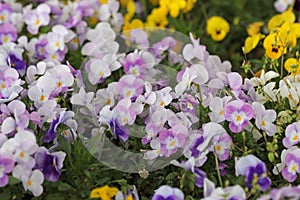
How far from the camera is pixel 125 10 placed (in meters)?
2.60

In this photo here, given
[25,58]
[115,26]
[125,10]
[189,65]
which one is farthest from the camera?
[125,10]

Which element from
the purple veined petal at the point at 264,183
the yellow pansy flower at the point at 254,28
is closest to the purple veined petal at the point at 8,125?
the purple veined petal at the point at 264,183

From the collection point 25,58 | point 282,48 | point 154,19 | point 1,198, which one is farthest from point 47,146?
point 154,19

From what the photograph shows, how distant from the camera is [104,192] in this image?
149 cm

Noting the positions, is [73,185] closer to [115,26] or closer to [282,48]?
[282,48]

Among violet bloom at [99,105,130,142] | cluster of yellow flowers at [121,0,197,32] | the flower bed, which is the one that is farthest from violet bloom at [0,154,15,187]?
cluster of yellow flowers at [121,0,197,32]

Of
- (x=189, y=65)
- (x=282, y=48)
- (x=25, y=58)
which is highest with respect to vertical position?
(x=282, y=48)

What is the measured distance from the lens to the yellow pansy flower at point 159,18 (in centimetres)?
245

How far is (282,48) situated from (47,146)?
0.74 metres

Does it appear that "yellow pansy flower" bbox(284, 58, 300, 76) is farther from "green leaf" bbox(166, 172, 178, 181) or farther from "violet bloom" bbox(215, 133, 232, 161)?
"green leaf" bbox(166, 172, 178, 181)

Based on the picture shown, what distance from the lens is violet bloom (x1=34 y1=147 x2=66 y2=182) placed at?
1553mm

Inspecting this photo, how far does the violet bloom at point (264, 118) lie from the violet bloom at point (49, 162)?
513mm

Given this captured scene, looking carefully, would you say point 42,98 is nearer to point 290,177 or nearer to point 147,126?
point 147,126

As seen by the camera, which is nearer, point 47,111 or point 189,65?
point 47,111
